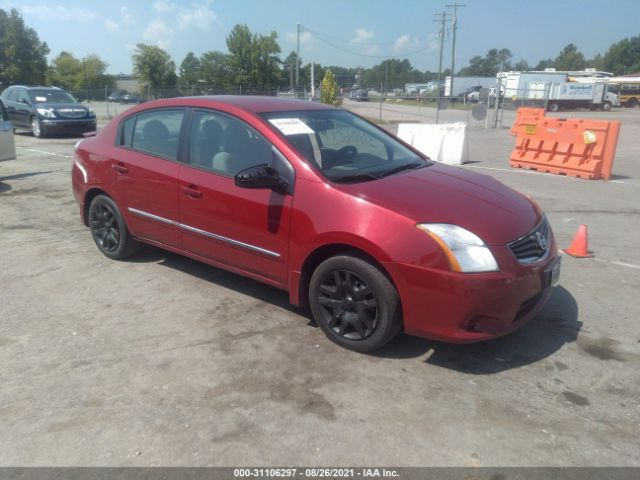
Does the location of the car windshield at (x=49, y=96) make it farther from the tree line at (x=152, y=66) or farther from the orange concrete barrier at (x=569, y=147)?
the tree line at (x=152, y=66)

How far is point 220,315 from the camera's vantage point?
4.11 m

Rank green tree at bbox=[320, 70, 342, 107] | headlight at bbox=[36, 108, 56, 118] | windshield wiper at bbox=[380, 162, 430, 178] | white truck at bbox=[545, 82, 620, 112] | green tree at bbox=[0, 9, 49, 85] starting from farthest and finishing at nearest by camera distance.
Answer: green tree at bbox=[0, 9, 49, 85]
white truck at bbox=[545, 82, 620, 112]
green tree at bbox=[320, 70, 342, 107]
headlight at bbox=[36, 108, 56, 118]
windshield wiper at bbox=[380, 162, 430, 178]

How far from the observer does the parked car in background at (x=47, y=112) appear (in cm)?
1697

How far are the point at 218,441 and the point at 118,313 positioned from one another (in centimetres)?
188

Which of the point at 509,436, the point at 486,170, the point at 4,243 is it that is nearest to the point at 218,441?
the point at 509,436

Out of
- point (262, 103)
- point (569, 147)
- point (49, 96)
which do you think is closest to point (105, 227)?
point (262, 103)

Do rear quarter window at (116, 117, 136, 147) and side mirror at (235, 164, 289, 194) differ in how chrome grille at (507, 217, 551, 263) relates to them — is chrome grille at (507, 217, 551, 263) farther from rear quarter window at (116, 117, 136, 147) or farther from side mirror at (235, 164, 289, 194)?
rear quarter window at (116, 117, 136, 147)

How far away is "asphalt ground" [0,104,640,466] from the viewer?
2.63 metres

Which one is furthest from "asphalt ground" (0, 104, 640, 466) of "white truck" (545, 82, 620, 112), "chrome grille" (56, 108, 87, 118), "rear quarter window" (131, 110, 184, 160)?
"white truck" (545, 82, 620, 112)

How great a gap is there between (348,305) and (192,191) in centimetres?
162

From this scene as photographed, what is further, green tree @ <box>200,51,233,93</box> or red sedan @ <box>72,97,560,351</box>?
green tree @ <box>200,51,233,93</box>

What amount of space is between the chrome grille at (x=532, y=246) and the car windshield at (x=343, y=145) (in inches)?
42.3

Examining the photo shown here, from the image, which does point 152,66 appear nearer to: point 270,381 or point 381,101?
point 381,101

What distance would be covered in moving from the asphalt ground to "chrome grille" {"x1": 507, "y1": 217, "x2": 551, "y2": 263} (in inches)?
27.2
